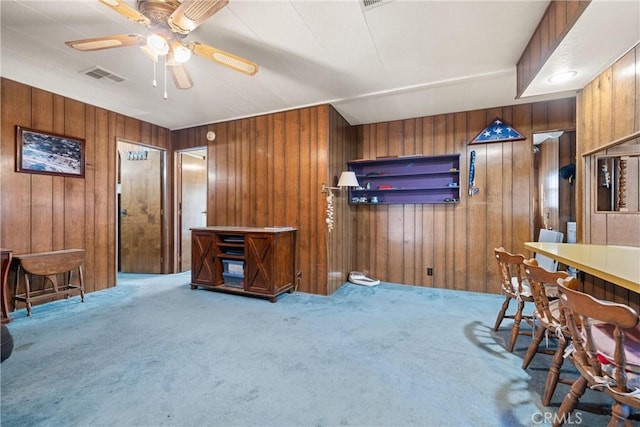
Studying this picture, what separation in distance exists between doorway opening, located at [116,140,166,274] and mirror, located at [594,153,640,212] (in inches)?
230

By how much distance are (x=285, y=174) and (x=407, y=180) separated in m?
1.92

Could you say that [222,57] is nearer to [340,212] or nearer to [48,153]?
[340,212]

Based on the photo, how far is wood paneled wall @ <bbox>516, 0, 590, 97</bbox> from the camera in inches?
62.1

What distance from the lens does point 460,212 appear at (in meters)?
3.84

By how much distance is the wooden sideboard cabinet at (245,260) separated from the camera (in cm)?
330

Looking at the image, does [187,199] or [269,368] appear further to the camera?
[187,199]

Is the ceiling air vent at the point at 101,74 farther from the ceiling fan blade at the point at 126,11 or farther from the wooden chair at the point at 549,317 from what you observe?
the wooden chair at the point at 549,317

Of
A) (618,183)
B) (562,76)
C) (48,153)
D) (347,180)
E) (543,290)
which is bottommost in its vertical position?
(543,290)

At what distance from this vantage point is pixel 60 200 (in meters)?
3.36

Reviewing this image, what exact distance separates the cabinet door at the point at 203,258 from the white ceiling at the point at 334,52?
1878mm

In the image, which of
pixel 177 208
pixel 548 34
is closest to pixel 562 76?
pixel 548 34

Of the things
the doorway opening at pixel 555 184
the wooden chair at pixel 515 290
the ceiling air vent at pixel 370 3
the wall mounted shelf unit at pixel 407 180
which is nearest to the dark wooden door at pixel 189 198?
the wall mounted shelf unit at pixel 407 180

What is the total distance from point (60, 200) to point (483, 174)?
5.70 m

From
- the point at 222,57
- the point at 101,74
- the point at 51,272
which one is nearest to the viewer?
the point at 222,57
